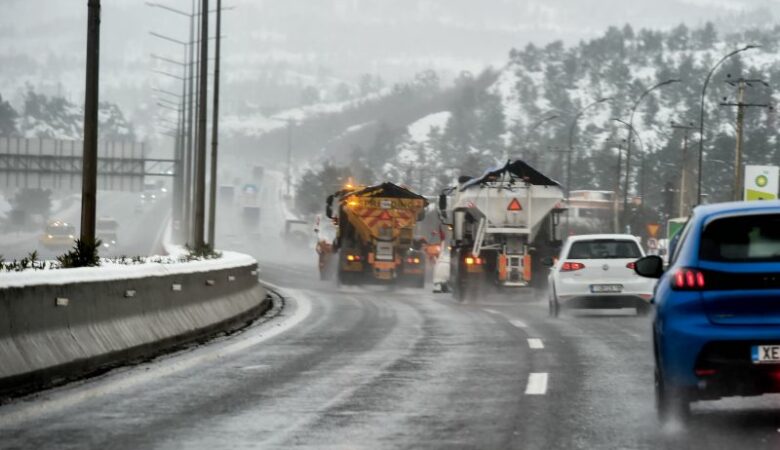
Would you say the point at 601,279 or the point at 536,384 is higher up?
the point at 601,279

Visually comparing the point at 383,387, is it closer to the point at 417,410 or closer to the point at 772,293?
the point at 417,410

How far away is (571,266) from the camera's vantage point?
28.1 m

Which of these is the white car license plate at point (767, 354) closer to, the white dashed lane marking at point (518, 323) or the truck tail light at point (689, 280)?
the truck tail light at point (689, 280)

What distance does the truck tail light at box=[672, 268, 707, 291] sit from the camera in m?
10.1

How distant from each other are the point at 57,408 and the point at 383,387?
2.87 meters

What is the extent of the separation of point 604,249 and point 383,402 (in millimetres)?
17221

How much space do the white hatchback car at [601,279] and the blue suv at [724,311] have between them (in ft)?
56.1

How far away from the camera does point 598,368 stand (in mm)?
15070

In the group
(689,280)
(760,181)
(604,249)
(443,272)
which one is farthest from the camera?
(760,181)

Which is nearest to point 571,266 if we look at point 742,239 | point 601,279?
point 601,279

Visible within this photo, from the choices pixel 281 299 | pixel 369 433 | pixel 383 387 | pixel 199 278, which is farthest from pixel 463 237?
pixel 369 433

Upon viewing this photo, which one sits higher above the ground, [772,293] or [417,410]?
[772,293]

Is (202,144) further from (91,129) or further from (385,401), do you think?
(385,401)

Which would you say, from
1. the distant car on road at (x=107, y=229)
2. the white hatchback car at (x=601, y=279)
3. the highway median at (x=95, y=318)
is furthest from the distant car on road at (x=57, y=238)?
the highway median at (x=95, y=318)
